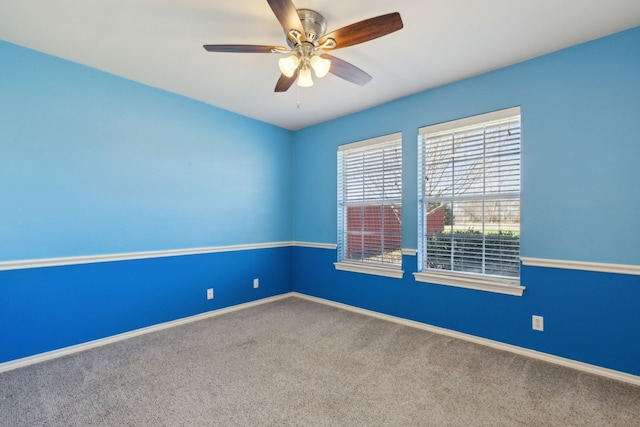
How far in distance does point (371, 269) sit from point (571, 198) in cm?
200

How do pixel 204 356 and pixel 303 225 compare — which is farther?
pixel 303 225

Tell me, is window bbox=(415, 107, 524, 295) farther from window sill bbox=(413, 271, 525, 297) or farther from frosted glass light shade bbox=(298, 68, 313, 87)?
frosted glass light shade bbox=(298, 68, 313, 87)

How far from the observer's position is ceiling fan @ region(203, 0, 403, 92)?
159 cm

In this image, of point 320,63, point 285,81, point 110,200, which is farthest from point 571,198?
point 110,200

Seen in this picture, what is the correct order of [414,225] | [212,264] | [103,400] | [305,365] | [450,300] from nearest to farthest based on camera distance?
[103,400], [305,365], [450,300], [414,225], [212,264]

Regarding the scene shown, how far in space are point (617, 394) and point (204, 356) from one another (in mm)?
3019

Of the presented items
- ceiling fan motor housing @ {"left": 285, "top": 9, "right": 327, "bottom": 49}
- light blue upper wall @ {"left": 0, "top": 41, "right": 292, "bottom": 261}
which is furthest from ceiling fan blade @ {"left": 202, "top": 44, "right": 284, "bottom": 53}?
light blue upper wall @ {"left": 0, "top": 41, "right": 292, "bottom": 261}

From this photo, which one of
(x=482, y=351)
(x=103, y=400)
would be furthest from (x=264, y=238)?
(x=482, y=351)

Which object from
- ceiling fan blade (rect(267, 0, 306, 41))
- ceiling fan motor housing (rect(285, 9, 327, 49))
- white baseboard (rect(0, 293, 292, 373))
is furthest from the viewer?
white baseboard (rect(0, 293, 292, 373))

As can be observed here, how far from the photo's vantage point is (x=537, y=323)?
8.01 ft

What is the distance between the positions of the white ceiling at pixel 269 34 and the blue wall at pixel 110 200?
0.34m

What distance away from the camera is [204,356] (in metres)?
2.49

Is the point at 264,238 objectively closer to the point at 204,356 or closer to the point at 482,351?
the point at 204,356

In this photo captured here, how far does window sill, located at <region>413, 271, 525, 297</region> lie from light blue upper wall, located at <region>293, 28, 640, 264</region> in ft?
1.00
